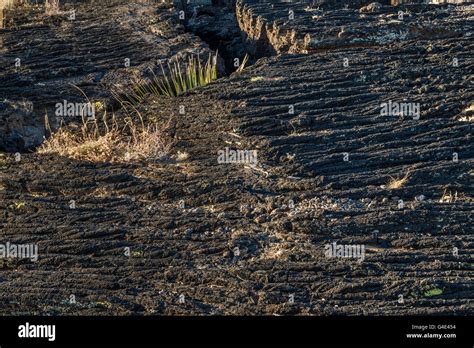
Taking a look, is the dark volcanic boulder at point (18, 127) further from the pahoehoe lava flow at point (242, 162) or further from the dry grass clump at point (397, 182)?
the dry grass clump at point (397, 182)

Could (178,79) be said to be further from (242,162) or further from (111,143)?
(242,162)

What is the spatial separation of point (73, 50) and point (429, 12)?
15.1 ft

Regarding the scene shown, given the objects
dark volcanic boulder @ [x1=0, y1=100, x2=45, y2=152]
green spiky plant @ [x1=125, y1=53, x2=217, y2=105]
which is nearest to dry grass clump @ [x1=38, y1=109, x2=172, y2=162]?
dark volcanic boulder @ [x1=0, y1=100, x2=45, y2=152]

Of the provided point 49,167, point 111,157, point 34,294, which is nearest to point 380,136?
point 111,157

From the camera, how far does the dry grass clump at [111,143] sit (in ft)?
30.6

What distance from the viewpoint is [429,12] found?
38.5 feet

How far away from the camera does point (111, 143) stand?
953 cm

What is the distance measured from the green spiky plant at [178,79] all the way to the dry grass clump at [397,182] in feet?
10.5

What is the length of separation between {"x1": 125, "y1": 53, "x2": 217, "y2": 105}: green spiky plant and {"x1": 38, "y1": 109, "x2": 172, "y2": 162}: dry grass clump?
0.93 m

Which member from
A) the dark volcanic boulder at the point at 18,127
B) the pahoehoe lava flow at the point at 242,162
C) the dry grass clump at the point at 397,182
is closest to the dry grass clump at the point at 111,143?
the pahoehoe lava flow at the point at 242,162

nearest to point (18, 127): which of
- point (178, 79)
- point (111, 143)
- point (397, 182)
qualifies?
point (111, 143)

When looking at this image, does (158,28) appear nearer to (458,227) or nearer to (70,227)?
(70,227)

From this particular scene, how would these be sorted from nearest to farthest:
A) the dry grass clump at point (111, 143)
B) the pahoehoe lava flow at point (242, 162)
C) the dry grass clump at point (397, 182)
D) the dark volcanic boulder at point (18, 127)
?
the pahoehoe lava flow at point (242, 162), the dry grass clump at point (397, 182), the dry grass clump at point (111, 143), the dark volcanic boulder at point (18, 127)

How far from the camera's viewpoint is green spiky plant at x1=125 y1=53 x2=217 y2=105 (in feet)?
36.0
